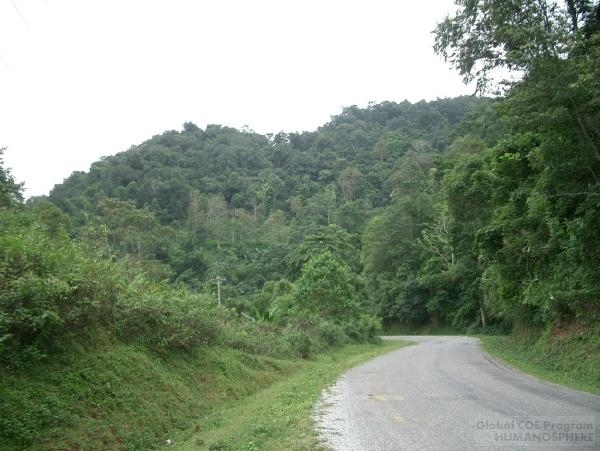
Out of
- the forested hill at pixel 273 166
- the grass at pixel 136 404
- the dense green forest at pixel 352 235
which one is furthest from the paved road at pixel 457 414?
the forested hill at pixel 273 166

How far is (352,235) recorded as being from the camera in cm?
7450

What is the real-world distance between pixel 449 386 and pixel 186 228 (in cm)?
7057

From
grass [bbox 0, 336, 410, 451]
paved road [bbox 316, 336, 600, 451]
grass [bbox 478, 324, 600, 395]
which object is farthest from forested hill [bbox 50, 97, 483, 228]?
paved road [bbox 316, 336, 600, 451]

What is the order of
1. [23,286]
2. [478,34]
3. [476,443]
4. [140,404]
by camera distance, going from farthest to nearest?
[478,34]
[140,404]
[23,286]
[476,443]

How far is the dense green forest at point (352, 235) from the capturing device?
11156mm

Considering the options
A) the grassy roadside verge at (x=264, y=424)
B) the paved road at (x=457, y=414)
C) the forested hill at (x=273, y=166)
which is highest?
the forested hill at (x=273, y=166)

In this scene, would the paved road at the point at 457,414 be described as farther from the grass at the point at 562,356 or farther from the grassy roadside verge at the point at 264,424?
the grass at the point at 562,356

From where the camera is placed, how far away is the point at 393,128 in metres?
119

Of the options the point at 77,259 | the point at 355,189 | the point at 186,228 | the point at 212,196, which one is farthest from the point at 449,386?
the point at 355,189

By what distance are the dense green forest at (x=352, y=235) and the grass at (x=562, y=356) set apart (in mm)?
752

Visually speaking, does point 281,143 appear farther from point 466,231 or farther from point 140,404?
point 140,404

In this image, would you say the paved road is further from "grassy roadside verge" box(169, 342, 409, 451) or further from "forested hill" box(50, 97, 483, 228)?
"forested hill" box(50, 97, 483, 228)

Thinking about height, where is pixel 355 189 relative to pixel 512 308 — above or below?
above

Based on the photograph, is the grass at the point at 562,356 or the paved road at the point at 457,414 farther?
the grass at the point at 562,356
